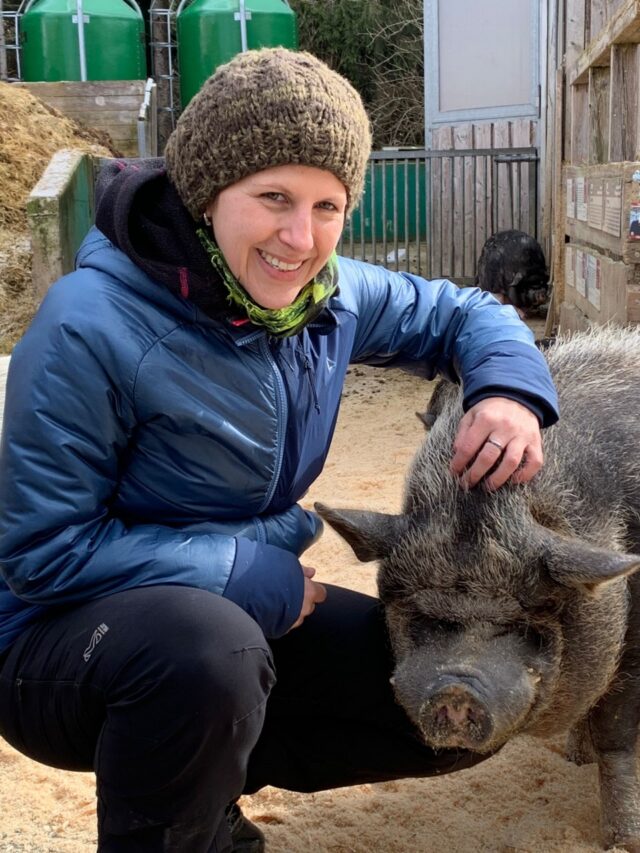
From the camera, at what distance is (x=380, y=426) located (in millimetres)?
7559

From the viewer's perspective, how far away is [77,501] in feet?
6.85

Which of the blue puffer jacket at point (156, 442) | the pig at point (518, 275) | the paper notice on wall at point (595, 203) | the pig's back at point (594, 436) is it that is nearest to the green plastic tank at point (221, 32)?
the pig at point (518, 275)

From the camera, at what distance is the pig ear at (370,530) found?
2.60 meters

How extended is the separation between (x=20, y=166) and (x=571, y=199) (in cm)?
506

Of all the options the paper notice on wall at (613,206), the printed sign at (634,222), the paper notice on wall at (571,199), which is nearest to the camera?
the printed sign at (634,222)

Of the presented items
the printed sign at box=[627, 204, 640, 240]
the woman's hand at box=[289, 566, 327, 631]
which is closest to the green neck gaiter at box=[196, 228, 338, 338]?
the woman's hand at box=[289, 566, 327, 631]

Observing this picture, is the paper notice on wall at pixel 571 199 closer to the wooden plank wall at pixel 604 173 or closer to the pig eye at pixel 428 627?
the wooden plank wall at pixel 604 173

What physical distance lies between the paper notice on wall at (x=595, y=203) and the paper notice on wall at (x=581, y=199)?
261 millimetres

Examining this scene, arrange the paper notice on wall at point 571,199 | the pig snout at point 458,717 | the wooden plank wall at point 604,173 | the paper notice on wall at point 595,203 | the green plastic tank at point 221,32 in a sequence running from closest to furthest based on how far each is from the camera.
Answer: the pig snout at point 458,717, the wooden plank wall at point 604,173, the paper notice on wall at point 595,203, the paper notice on wall at point 571,199, the green plastic tank at point 221,32

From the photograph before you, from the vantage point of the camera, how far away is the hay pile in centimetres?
831

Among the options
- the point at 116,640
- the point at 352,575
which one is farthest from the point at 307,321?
the point at 352,575

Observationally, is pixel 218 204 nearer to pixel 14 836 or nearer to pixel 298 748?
pixel 298 748

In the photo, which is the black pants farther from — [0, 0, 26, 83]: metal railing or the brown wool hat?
[0, 0, 26, 83]: metal railing

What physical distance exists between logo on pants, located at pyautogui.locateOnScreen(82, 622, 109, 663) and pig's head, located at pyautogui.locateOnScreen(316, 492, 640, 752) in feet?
2.15
